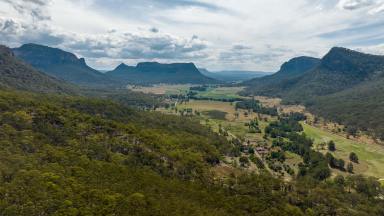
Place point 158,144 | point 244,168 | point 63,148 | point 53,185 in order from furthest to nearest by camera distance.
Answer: point 244,168 < point 158,144 < point 63,148 < point 53,185

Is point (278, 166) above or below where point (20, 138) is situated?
below

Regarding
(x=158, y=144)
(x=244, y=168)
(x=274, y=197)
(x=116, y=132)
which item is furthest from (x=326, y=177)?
(x=116, y=132)

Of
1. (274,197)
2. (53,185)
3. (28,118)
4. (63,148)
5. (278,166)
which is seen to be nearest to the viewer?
(53,185)

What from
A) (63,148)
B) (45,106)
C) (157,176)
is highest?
(45,106)

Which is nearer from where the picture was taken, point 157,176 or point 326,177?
point 157,176

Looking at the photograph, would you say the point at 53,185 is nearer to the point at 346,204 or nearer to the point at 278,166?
the point at 346,204

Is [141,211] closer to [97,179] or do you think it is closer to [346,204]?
[97,179]
